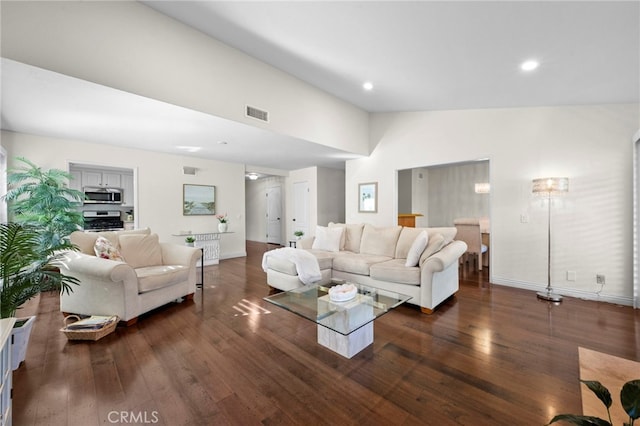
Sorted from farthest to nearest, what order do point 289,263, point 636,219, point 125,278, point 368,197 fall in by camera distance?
point 368,197 → point 289,263 → point 636,219 → point 125,278

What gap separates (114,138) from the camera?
167 inches

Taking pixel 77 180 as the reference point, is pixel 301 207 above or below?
below

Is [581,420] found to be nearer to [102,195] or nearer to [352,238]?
[352,238]

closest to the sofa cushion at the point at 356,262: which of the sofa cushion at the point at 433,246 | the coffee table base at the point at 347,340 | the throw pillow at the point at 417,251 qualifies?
the throw pillow at the point at 417,251

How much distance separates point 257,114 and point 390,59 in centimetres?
183

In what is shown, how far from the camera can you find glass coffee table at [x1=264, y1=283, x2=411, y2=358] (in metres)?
2.09

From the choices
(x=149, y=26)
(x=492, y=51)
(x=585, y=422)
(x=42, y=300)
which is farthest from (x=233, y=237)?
(x=585, y=422)

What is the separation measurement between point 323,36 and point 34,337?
4.10 metres

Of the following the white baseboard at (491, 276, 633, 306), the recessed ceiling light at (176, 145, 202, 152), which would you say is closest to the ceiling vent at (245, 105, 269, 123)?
the recessed ceiling light at (176, 145, 202, 152)

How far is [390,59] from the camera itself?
3.18 metres

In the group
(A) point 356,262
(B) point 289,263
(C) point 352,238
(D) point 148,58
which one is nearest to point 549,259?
(A) point 356,262

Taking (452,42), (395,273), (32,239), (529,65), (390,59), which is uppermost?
(390,59)

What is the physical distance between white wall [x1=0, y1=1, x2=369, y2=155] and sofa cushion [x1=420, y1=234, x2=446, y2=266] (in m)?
2.55

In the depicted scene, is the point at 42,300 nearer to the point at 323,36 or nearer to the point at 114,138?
the point at 114,138
